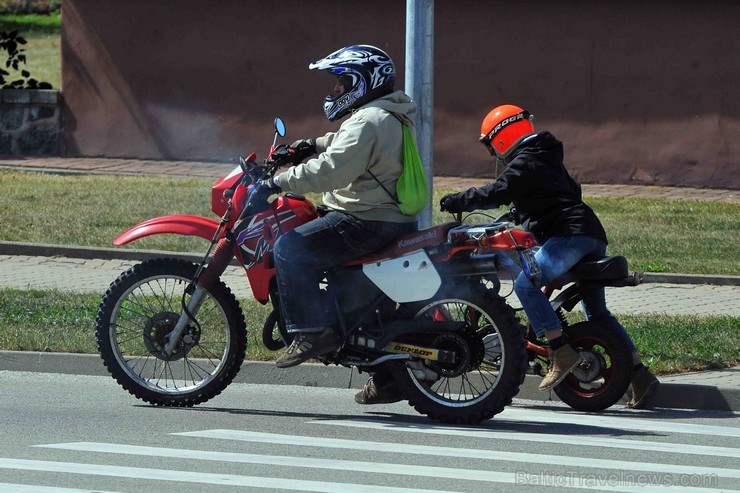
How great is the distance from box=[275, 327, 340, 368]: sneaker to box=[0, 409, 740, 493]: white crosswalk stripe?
1.19ft

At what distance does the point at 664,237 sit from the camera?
14414mm

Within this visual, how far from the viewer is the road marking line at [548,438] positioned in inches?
278

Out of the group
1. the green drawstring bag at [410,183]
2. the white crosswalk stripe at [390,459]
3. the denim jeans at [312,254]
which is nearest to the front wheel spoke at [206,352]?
the denim jeans at [312,254]

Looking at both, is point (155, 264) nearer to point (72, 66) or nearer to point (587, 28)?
point (587, 28)

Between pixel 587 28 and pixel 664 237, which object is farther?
pixel 587 28

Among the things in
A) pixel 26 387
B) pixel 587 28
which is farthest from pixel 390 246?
pixel 587 28

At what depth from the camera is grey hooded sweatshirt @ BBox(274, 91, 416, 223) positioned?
750 centimetres

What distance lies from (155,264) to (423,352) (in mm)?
1536

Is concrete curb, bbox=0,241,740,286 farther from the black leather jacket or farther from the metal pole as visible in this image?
the black leather jacket

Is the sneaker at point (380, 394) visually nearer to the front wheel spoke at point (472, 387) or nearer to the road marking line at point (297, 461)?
the front wheel spoke at point (472, 387)

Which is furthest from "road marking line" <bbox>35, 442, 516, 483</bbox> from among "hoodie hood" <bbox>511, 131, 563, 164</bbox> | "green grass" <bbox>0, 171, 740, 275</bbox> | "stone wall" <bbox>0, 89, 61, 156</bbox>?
"stone wall" <bbox>0, 89, 61, 156</bbox>

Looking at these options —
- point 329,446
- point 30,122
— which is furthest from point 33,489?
point 30,122

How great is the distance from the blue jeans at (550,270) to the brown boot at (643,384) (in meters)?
0.22

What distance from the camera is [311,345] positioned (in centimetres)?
756
